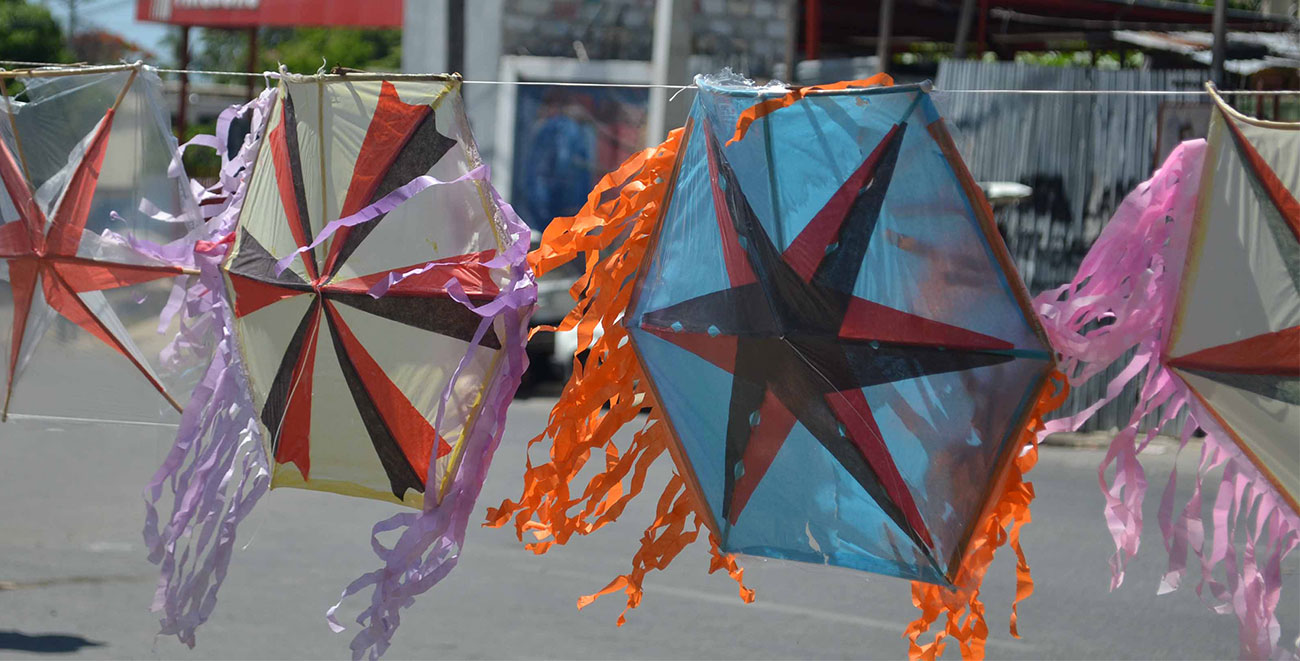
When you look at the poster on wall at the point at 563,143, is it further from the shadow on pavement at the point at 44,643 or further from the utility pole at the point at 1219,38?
the shadow on pavement at the point at 44,643

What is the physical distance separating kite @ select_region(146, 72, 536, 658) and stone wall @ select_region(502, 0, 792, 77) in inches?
345

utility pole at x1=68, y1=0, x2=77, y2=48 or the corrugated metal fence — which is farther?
utility pole at x1=68, y1=0, x2=77, y2=48

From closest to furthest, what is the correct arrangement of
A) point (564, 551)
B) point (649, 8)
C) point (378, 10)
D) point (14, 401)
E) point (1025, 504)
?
1. point (1025, 504)
2. point (14, 401)
3. point (564, 551)
4. point (649, 8)
5. point (378, 10)

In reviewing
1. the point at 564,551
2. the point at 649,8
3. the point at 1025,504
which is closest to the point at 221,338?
the point at 1025,504

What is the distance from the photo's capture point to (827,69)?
9555 mm

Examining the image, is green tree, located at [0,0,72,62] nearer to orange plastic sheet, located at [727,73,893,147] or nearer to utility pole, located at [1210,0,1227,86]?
utility pole, located at [1210,0,1227,86]

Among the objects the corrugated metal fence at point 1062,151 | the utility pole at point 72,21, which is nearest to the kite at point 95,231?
the corrugated metal fence at point 1062,151

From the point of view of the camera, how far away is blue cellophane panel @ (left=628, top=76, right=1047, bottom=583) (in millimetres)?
2059

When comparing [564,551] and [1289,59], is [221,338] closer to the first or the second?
[564,551]

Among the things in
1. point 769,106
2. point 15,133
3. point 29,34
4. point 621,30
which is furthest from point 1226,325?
point 29,34

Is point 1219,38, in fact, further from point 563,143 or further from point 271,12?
point 271,12

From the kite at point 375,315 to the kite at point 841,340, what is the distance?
358 mm

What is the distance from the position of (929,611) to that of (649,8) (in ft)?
32.0

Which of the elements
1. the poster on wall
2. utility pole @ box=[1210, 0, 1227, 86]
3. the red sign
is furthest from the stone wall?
utility pole @ box=[1210, 0, 1227, 86]
